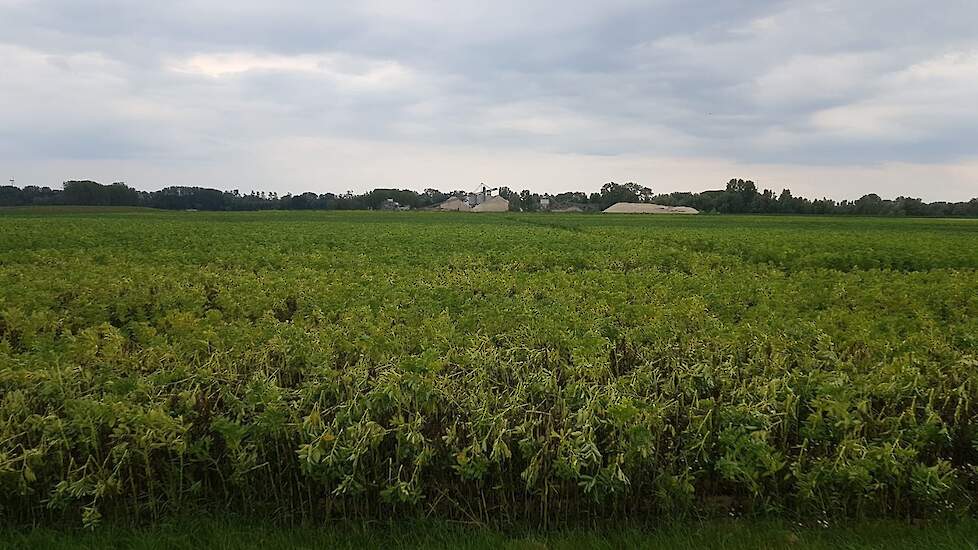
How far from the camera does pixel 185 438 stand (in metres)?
4.70

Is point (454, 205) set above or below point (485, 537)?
above

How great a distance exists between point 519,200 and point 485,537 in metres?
138

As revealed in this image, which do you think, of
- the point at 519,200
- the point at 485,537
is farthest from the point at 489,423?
the point at 519,200

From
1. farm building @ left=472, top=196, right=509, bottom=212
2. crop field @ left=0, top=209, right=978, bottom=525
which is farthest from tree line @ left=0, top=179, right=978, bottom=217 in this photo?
crop field @ left=0, top=209, right=978, bottom=525

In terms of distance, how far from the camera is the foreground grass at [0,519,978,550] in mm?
4289

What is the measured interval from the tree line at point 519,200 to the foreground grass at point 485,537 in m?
101

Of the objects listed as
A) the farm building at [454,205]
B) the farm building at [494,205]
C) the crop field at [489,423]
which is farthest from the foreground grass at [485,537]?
the farm building at [454,205]

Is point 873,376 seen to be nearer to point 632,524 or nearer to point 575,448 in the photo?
point 632,524

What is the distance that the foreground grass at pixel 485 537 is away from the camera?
4289mm

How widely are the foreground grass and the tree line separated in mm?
101445

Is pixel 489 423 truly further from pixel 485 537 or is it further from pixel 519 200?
pixel 519 200

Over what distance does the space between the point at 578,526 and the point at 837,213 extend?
103 m

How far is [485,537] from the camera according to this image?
4410 millimetres

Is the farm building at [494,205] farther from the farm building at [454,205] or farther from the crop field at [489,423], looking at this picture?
the crop field at [489,423]
